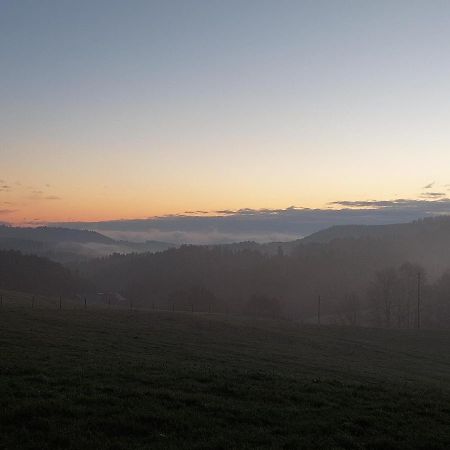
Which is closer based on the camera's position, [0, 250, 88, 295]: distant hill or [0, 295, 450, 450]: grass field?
[0, 295, 450, 450]: grass field

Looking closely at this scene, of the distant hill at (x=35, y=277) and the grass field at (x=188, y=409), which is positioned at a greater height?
the grass field at (x=188, y=409)

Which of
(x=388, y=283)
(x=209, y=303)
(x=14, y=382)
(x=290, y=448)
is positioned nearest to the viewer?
(x=290, y=448)

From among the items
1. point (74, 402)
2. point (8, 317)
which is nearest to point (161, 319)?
point (8, 317)

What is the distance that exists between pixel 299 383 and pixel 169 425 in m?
7.69

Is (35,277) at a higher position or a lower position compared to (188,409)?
lower

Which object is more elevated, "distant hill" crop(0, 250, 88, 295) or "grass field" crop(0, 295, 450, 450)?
"grass field" crop(0, 295, 450, 450)

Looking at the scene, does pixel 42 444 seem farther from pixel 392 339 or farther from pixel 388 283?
pixel 388 283

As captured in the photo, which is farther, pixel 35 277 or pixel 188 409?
pixel 35 277

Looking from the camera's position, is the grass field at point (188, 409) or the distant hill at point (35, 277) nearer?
the grass field at point (188, 409)

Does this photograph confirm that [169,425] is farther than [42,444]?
Yes

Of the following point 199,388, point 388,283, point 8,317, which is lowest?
point 388,283

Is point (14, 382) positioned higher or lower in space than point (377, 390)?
higher

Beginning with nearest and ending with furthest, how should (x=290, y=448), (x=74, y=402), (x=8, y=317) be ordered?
(x=290, y=448), (x=74, y=402), (x=8, y=317)

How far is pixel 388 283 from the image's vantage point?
111 m
